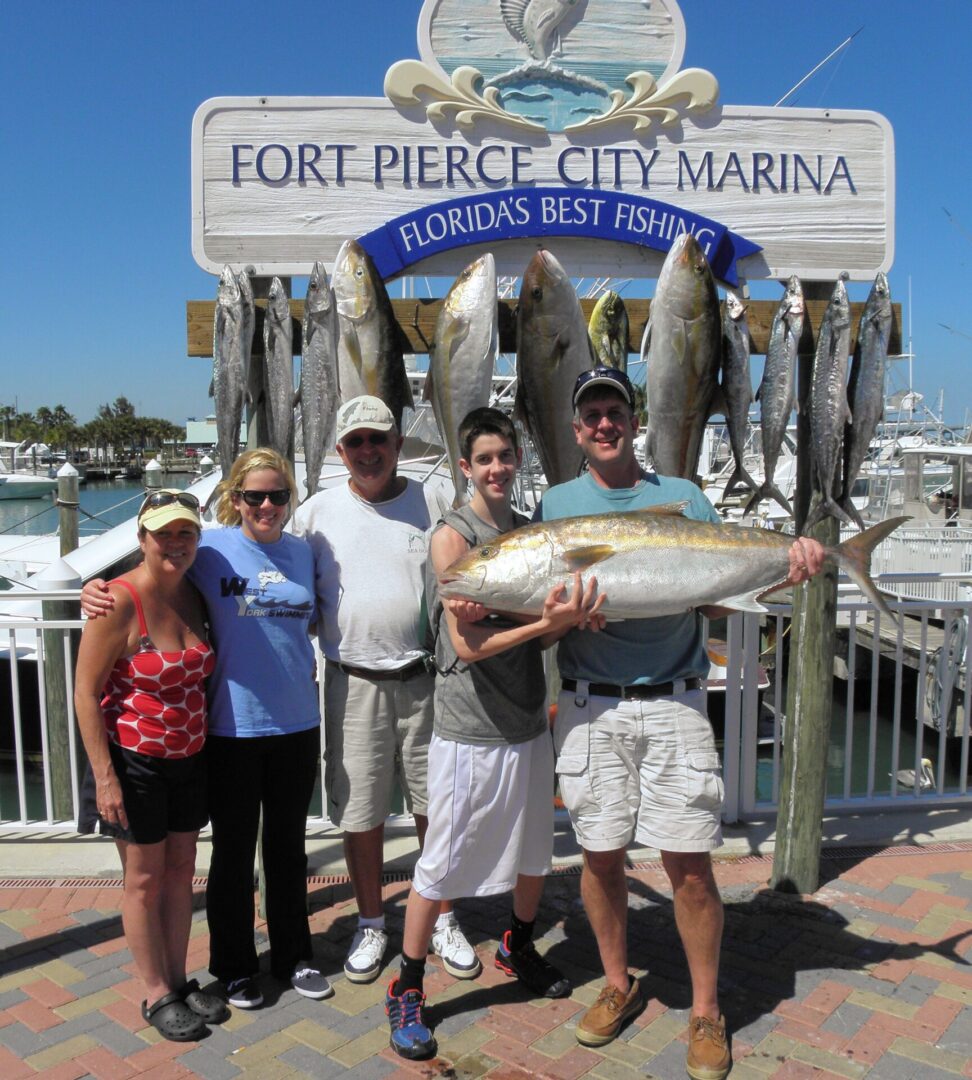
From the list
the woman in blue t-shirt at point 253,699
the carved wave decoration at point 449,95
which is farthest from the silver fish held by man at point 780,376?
the woman in blue t-shirt at point 253,699

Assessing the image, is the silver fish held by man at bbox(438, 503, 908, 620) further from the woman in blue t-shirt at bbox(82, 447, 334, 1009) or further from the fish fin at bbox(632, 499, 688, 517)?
the woman in blue t-shirt at bbox(82, 447, 334, 1009)

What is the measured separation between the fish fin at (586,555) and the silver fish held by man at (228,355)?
1.51 metres

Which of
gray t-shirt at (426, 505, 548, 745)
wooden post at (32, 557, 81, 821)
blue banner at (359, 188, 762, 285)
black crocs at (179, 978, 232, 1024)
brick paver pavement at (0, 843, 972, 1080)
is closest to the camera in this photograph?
brick paver pavement at (0, 843, 972, 1080)

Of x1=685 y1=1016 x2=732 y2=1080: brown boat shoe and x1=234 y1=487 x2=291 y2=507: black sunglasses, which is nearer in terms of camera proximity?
x1=685 y1=1016 x2=732 y2=1080: brown boat shoe

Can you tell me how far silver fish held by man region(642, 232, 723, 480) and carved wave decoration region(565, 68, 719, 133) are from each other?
721mm

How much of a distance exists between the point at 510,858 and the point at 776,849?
65.7 inches

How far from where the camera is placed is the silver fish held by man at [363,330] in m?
3.49

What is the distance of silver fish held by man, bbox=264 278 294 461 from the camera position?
350cm

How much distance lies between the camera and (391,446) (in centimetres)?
332

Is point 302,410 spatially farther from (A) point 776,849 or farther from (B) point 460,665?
(A) point 776,849

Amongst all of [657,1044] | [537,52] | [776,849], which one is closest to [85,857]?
[657,1044]

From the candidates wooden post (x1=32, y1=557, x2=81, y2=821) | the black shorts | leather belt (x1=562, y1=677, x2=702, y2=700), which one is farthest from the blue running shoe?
wooden post (x1=32, y1=557, x2=81, y2=821)

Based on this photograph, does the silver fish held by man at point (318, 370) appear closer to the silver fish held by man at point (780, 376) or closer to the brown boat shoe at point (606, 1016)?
the silver fish held by man at point (780, 376)

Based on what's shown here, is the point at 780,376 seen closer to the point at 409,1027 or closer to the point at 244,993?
the point at 409,1027
